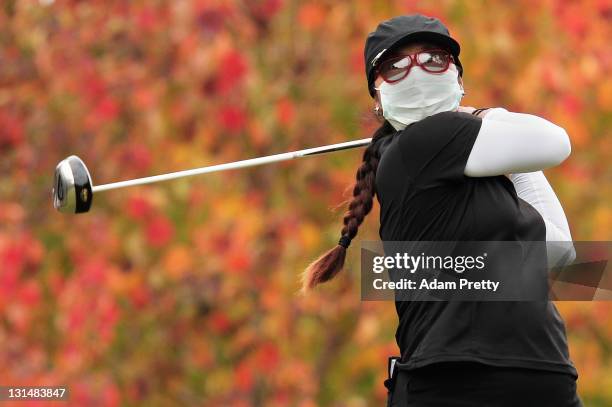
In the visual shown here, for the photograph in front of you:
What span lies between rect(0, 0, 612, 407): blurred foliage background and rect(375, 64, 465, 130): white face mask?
4.07 m

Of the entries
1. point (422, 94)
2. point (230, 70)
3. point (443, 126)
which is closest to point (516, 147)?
point (443, 126)

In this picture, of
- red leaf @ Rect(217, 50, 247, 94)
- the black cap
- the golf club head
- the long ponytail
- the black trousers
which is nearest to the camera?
the black trousers

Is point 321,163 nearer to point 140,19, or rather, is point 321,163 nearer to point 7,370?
point 140,19

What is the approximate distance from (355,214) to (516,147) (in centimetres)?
54

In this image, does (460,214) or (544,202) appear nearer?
(460,214)

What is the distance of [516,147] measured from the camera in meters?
2.82

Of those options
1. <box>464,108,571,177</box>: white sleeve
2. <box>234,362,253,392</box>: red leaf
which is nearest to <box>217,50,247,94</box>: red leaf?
<box>234,362,253,392</box>: red leaf

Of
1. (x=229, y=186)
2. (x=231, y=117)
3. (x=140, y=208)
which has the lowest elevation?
(x=140, y=208)

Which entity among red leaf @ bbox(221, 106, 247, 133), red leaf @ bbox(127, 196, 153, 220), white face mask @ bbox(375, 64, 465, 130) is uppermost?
red leaf @ bbox(221, 106, 247, 133)

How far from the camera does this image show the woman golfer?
2816mm

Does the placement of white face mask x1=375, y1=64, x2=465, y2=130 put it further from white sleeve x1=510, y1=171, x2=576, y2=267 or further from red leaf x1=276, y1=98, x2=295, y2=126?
red leaf x1=276, y1=98, x2=295, y2=126

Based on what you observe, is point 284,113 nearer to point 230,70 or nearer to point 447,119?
point 230,70

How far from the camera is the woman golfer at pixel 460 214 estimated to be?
111 inches

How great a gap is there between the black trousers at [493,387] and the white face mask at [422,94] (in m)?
0.59
